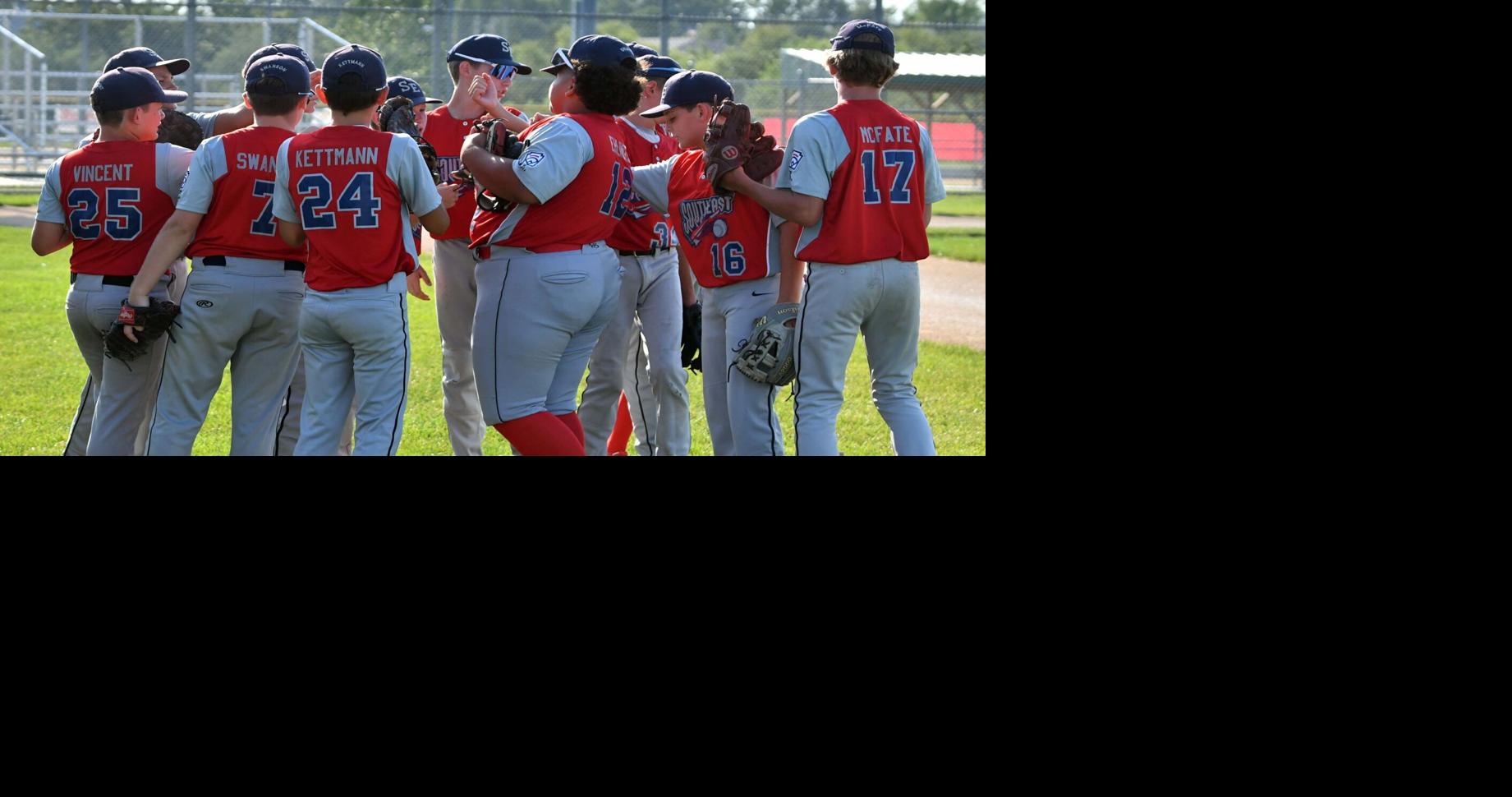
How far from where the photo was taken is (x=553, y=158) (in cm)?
426

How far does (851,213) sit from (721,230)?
499 millimetres

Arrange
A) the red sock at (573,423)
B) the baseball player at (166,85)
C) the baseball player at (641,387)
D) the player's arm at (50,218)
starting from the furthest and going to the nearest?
the baseball player at (641,387)
the baseball player at (166,85)
the red sock at (573,423)
the player's arm at (50,218)

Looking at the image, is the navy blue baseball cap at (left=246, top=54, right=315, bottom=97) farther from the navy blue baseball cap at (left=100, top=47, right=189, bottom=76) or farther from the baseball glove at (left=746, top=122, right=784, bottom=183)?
the baseball glove at (left=746, top=122, right=784, bottom=183)

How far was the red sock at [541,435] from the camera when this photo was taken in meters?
4.43

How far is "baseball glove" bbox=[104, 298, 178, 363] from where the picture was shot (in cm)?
433

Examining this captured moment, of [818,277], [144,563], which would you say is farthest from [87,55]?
[144,563]

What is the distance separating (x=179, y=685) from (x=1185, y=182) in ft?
6.40

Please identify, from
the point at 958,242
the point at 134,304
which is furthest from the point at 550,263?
the point at 958,242

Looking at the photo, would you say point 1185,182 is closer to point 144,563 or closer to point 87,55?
point 144,563

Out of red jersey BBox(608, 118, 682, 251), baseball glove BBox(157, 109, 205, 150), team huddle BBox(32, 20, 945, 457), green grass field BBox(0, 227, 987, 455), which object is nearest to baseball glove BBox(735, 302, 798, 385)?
team huddle BBox(32, 20, 945, 457)

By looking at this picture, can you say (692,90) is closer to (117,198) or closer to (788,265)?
(788,265)

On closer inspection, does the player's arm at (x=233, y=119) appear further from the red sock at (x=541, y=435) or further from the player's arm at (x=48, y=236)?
the red sock at (x=541, y=435)

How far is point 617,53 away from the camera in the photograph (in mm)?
4422

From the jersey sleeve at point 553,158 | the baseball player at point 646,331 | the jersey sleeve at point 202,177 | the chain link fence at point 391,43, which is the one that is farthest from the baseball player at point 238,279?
the chain link fence at point 391,43
